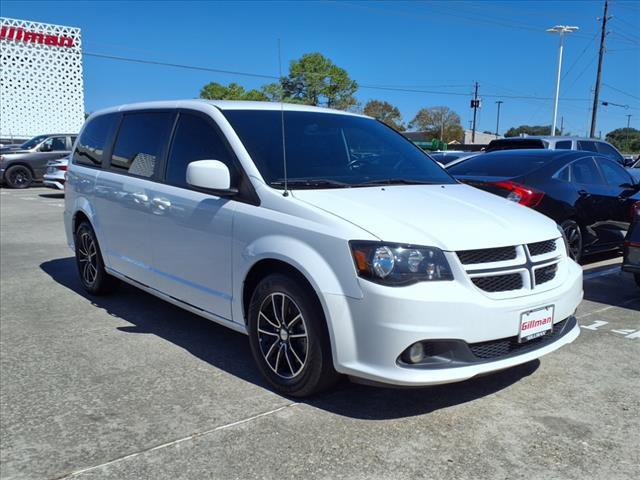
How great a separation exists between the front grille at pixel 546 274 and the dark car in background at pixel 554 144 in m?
8.58

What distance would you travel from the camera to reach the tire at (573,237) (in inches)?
272

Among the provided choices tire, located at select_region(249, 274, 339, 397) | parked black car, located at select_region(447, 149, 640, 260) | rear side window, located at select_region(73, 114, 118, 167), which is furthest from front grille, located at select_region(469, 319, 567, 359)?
rear side window, located at select_region(73, 114, 118, 167)

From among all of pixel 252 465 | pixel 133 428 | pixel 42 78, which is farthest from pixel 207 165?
pixel 42 78

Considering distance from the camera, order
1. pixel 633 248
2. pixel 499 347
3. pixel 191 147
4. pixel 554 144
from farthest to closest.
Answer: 1. pixel 554 144
2. pixel 633 248
3. pixel 191 147
4. pixel 499 347

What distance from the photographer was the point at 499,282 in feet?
10.6

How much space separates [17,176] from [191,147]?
17.5 meters

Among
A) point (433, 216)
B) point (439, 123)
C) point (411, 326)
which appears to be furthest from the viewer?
point (439, 123)

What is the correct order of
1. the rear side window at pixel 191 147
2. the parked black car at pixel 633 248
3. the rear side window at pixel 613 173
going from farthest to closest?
the rear side window at pixel 613 173 < the parked black car at pixel 633 248 < the rear side window at pixel 191 147

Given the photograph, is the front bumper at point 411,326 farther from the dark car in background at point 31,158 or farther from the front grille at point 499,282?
the dark car in background at point 31,158

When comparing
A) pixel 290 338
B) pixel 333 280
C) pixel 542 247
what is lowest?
pixel 290 338

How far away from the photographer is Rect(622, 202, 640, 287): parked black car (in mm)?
5555

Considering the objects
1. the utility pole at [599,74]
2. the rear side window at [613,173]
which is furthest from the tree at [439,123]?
the rear side window at [613,173]

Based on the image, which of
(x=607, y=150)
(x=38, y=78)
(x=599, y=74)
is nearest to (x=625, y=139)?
(x=599, y=74)

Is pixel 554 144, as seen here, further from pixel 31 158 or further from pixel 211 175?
pixel 31 158
